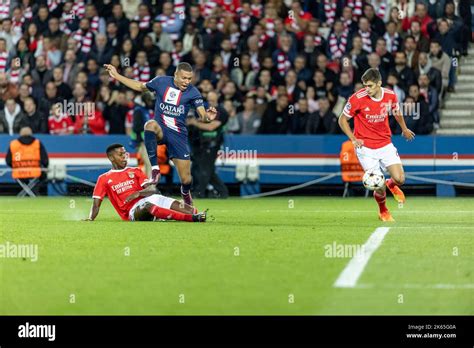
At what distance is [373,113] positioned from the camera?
1792cm

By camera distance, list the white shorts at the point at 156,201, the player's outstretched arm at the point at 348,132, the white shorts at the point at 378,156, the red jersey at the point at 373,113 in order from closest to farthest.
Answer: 1. the white shorts at the point at 156,201
2. the player's outstretched arm at the point at 348,132
3. the red jersey at the point at 373,113
4. the white shorts at the point at 378,156

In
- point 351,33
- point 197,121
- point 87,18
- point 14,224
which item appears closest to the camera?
point 14,224

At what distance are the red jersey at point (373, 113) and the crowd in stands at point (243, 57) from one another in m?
8.05

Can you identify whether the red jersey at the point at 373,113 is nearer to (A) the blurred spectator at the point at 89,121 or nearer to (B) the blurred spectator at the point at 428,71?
(B) the blurred spectator at the point at 428,71

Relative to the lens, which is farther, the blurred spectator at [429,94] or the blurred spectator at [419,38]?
the blurred spectator at [419,38]

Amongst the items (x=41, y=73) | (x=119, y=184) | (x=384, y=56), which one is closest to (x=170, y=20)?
(x=41, y=73)

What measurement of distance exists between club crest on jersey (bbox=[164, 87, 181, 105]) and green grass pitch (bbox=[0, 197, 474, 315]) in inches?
76.5

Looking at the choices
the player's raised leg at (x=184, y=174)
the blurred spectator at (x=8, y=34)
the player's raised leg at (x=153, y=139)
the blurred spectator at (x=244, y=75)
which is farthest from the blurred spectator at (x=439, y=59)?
the blurred spectator at (x=8, y=34)

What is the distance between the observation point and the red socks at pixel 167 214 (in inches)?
672

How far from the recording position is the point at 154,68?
2733cm

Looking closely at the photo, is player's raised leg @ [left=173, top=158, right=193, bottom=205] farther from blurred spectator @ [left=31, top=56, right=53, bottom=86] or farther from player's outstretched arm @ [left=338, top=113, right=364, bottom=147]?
blurred spectator @ [left=31, top=56, right=53, bottom=86]

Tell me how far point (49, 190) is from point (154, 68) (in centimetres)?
362

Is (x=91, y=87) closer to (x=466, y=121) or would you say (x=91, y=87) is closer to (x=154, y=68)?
(x=154, y=68)

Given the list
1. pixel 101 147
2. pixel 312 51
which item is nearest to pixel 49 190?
pixel 101 147
